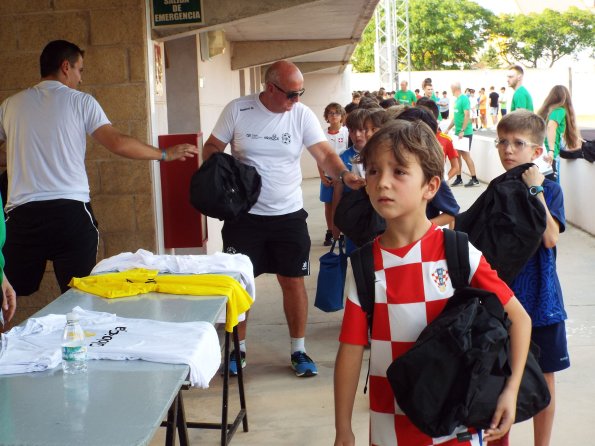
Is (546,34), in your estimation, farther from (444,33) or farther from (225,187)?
(225,187)

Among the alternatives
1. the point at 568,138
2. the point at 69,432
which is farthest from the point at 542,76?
the point at 69,432

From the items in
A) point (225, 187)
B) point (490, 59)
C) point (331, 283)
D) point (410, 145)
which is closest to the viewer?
point (410, 145)

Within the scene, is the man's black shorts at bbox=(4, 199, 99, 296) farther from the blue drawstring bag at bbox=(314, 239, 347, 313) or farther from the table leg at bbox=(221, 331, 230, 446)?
the blue drawstring bag at bbox=(314, 239, 347, 313)

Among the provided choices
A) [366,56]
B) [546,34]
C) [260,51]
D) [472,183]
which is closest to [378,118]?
[260,51]

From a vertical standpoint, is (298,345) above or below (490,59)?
below

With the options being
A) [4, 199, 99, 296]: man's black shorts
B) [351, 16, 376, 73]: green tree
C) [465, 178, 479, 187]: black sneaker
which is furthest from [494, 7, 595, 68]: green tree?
[4, 199, 99, 296]: man's black shorts

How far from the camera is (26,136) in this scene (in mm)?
4477

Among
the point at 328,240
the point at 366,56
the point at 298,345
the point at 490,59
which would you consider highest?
the point at 366,56

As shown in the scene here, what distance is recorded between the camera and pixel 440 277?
7.60 feet

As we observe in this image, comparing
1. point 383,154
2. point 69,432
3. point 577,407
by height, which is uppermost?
point 383,154

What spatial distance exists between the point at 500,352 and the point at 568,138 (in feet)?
22.0

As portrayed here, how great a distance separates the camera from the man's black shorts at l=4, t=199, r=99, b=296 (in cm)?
439

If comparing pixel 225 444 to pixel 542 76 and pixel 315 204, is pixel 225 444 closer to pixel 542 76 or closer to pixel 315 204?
pixel 315 204

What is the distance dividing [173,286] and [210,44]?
5.29 meters
